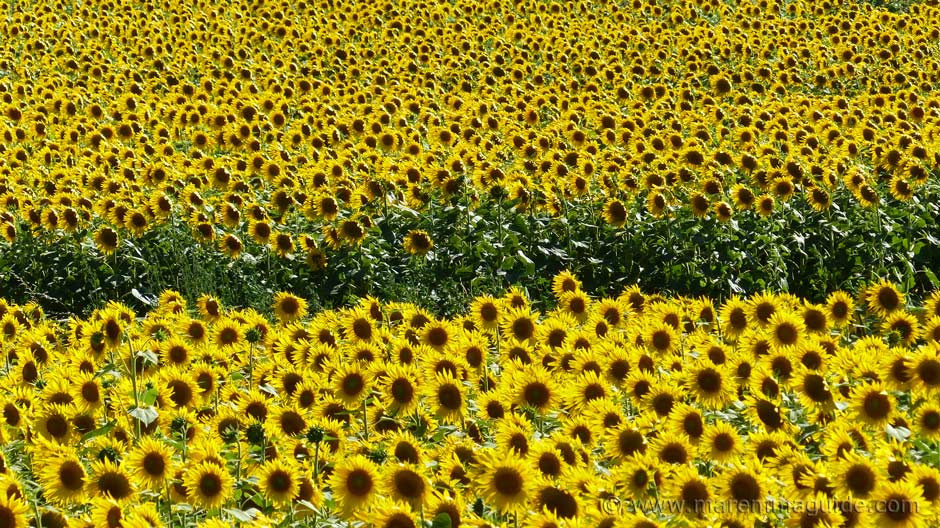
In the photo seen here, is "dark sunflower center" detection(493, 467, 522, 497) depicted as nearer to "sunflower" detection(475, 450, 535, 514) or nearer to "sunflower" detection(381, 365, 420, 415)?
"sunflower" detection(475, 450, 535, 514)

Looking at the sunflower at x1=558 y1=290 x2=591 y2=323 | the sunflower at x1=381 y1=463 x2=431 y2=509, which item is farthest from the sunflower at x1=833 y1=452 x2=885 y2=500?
the sunflower at x1=558 y1=290 x2=591 y2=323

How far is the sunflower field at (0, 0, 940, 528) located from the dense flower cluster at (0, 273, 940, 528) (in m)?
0.02

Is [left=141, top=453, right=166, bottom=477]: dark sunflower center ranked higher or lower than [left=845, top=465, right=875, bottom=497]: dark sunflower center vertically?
lower

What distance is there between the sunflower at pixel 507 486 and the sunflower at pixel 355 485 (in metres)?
0.39

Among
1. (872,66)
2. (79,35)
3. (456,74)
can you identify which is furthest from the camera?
(79,35)

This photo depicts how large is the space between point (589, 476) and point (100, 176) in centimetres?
694

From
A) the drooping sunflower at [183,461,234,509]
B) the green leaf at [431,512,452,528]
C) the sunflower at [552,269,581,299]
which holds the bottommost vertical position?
the sunflower at [552,269,581,299]

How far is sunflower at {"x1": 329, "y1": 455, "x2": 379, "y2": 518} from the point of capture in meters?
4.32

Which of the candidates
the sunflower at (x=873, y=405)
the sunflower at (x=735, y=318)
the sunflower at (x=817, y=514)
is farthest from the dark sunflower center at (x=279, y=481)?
the sunflower at (x=735, y=318)

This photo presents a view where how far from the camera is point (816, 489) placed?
3977mm

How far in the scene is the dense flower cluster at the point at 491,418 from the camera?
4.04 m

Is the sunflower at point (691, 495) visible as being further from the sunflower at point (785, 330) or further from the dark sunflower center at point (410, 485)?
the sunflower at point (785, 330)

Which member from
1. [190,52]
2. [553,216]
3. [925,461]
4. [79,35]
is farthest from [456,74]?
[925,461]

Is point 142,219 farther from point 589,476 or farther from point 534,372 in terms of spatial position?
point 589,476
